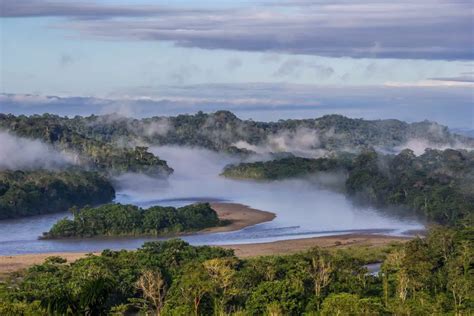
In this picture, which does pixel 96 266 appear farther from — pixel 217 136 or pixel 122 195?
pixel 217 136

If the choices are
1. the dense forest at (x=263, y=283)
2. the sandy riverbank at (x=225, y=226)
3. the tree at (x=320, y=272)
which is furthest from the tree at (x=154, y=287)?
the sandy riverbank at (x=225, y=226)

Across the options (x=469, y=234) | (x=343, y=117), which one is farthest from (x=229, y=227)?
(x=343, y=117)

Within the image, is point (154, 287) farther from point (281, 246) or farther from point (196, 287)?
point (281, 246)

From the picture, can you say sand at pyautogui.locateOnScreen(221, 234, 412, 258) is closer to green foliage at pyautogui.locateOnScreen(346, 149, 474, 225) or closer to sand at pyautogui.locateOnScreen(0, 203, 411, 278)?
sand at pyautogui.locateOnScreen(0, 203, 411, 278)

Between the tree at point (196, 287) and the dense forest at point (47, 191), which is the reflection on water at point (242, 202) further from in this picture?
the tree at point (196, 287)

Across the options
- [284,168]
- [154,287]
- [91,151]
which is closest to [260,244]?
[154,287]

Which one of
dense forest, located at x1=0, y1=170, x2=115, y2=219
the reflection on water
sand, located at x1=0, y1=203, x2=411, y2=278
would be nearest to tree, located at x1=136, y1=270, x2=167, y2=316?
sand, located at x1=0, y1=203, x2=411, y2=278

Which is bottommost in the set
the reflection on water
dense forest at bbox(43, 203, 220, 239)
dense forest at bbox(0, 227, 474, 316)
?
the reflection on water
